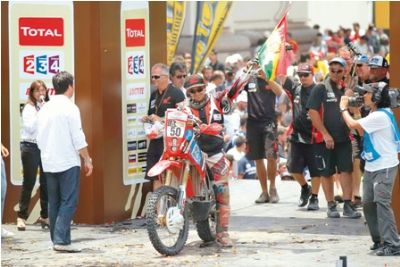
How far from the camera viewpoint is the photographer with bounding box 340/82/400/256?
36.9 feet

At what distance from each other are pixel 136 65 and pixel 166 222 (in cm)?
320

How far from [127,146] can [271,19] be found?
69.2 ft

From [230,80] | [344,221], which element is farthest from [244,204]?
[230,80]

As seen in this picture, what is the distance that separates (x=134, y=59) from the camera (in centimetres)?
1405

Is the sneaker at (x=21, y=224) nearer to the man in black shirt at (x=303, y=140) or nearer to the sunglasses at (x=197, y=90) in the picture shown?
the sunglasses at (x=197, y=90)

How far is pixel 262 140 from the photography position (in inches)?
600

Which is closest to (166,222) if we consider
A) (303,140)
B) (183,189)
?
(183,189)

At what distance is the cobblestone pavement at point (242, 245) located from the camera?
1126cm

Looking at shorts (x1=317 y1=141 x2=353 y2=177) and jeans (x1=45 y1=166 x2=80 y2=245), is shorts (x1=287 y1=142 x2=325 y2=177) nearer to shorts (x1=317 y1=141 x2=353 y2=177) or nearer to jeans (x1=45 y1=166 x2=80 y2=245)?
shorts (x1=317 y1=141 x2=353 y2=177)

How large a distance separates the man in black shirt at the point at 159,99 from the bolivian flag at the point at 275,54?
990mm

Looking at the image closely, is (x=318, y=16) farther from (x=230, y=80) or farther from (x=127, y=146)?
(x=127, y=146)

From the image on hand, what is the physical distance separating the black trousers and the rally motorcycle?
1917 millimetres

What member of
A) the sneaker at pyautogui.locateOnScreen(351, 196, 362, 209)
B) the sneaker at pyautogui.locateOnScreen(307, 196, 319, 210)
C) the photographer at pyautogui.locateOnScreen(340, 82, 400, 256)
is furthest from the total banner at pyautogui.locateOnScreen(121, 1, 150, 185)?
the photographer at pyautogui.locateOnScreen(340, 82, 400, 256)

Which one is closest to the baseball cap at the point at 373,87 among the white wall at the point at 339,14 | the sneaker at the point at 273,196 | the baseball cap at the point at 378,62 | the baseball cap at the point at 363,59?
the baseball cap at the point at 378,62
